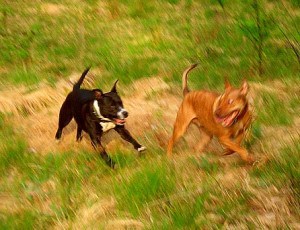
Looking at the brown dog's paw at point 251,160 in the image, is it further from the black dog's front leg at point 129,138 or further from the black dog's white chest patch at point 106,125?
the black dog's white chest patch at point 106,125

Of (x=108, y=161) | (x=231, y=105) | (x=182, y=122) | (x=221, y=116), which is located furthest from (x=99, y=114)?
(x=231, y=105)

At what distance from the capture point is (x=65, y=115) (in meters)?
6.75

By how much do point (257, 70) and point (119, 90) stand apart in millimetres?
1986

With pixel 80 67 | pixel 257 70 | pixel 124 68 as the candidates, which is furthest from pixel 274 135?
pixel 80 67

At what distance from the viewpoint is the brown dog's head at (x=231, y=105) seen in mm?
5285

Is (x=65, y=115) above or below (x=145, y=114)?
above

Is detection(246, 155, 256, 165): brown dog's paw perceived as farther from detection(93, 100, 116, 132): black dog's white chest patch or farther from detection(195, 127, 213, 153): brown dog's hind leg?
detection(93, 100, 116, 132): black dog's white chest patch

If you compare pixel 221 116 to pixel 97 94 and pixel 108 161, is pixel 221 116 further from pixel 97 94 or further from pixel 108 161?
pixel 97 94

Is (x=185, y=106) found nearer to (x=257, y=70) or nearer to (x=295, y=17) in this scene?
(x=257, y=70)

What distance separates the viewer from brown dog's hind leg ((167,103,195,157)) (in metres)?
5.95

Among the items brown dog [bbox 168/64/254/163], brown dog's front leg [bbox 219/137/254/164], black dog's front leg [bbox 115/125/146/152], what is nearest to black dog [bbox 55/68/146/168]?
black dog's front leg [bbox 115/125/146/152]

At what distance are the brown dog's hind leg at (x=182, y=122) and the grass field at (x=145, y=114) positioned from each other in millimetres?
199

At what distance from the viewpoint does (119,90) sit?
789cm

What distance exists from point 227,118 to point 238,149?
14.5 inches
